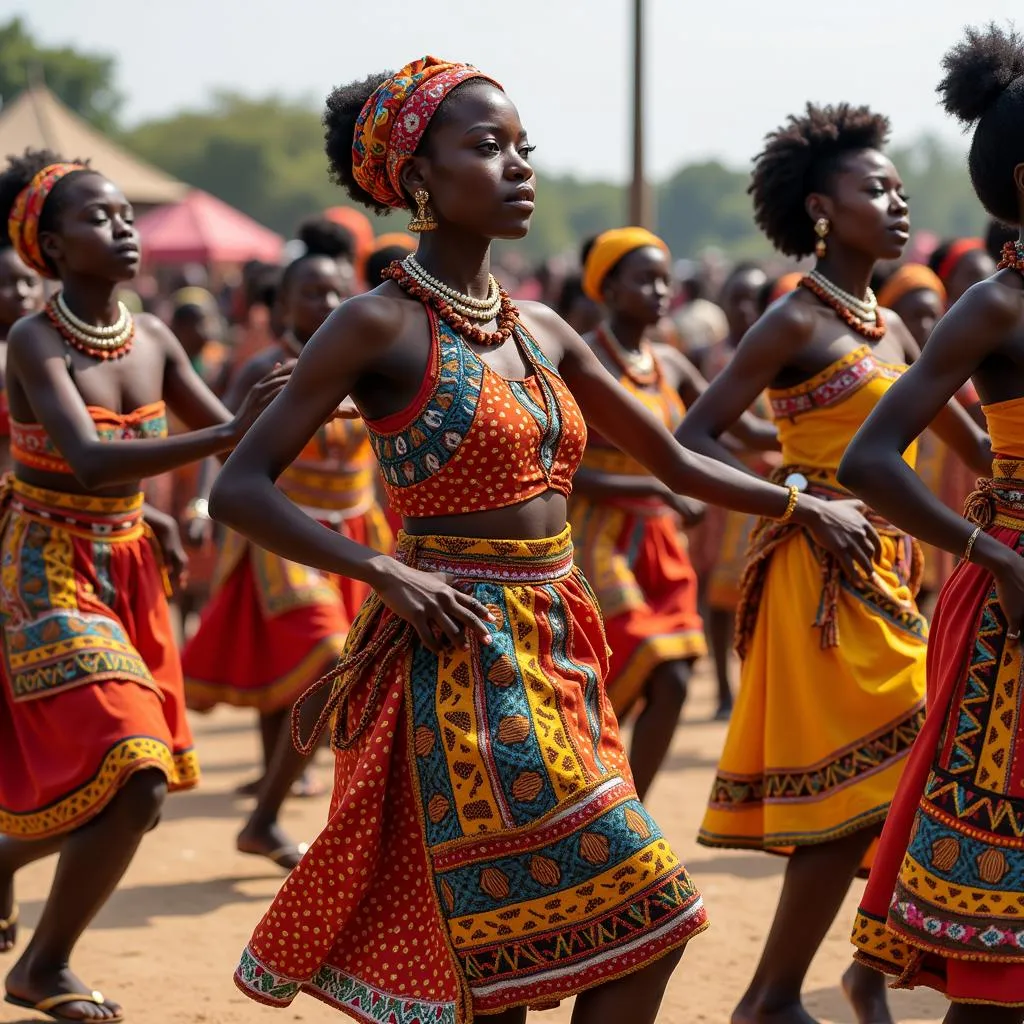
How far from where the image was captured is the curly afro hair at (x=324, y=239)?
7.80 meters

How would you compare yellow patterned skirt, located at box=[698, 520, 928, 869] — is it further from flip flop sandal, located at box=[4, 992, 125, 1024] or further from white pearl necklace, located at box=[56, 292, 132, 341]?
white pearl necklace, located at box=[56, 292, 132, 341]

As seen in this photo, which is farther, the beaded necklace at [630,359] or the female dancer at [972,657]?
the beaded necklace at [630,359]

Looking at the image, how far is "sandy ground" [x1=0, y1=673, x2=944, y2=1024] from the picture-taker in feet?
17.5

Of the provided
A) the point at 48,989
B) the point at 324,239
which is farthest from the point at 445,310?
the point at 324,239

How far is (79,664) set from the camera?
16.7ft

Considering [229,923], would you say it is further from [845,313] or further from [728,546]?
[728,546]

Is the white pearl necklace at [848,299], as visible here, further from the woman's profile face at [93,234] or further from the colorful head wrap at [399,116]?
the woman's profile face at [93,234]

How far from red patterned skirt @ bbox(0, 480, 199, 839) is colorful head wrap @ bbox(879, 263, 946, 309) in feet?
13.6

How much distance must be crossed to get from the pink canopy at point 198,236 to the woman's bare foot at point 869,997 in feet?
72.5

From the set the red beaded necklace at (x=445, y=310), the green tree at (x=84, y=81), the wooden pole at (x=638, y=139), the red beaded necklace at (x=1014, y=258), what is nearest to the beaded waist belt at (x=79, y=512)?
the red beaded necklace at (x=445, y=310)

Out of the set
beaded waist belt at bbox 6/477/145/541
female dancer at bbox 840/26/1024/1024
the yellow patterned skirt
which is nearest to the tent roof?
beaded waist belt at bbox 6/477/145/541

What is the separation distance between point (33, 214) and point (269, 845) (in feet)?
8.67

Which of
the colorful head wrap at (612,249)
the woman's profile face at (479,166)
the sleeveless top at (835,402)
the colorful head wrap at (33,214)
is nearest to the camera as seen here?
the woman's profile face at (479,166)

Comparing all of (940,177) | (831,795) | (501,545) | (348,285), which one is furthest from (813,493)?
(940,177)
